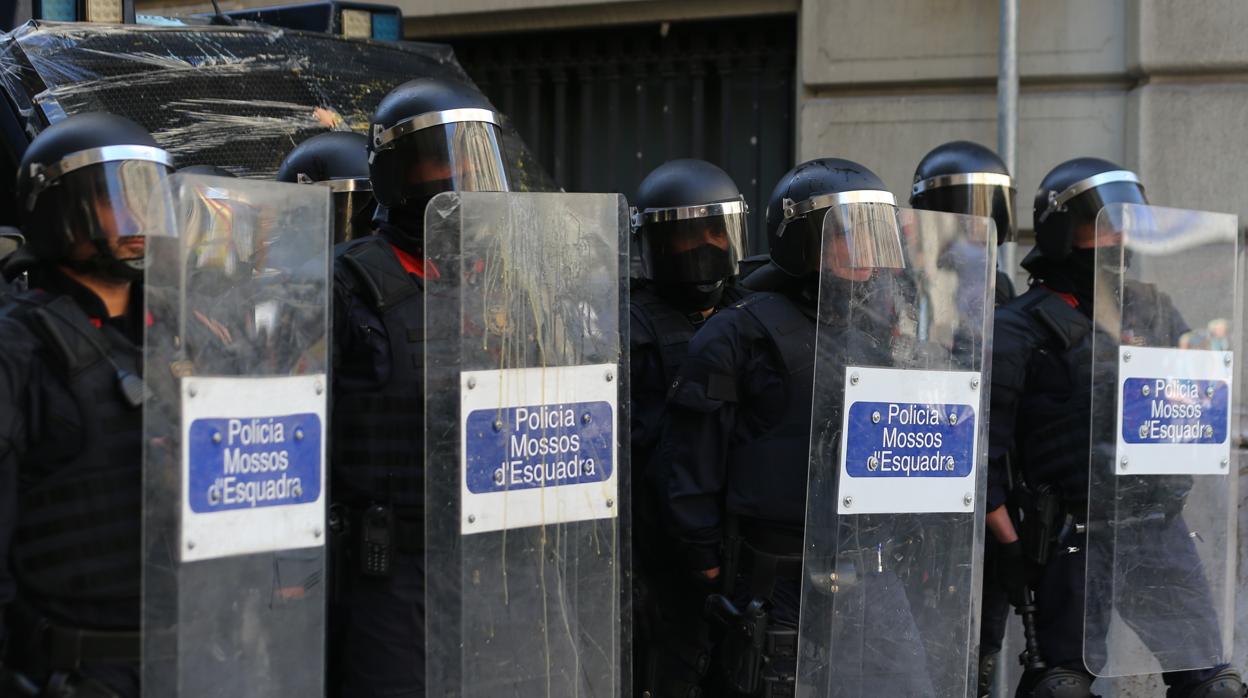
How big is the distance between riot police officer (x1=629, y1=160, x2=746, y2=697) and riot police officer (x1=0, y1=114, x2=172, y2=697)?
1.61 m

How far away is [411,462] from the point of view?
2.91m

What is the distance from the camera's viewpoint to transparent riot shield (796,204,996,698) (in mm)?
3096

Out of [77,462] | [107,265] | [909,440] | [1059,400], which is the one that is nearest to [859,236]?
[909,440]

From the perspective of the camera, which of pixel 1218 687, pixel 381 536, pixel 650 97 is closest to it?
pixel 381 536

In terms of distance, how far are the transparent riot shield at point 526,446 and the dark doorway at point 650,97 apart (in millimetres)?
3834

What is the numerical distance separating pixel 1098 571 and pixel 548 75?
162 inches

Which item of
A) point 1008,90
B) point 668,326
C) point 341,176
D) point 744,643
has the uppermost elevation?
point 1008,90

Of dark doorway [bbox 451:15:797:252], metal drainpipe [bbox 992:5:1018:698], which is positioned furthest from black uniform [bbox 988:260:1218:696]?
dark doorway [bbox 451:15:797:252]

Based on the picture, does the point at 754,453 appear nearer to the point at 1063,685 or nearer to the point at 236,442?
the point at 1063,685

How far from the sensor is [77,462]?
8.13 feet

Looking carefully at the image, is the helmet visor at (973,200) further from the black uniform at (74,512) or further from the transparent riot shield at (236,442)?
the black uniform at (74,512)

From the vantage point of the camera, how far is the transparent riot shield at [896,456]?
3096 mm

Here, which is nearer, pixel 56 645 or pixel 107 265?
pixel 56 645

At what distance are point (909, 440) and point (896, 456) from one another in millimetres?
46
